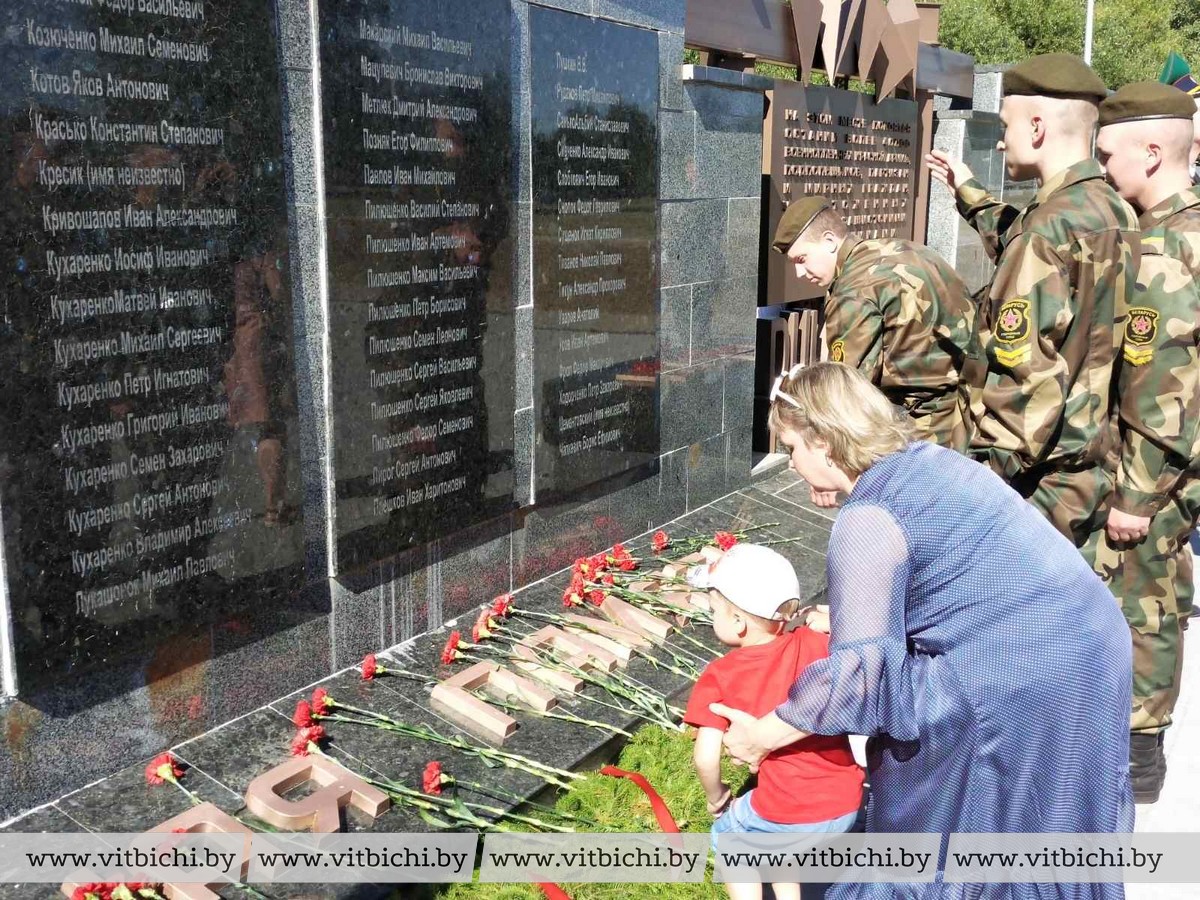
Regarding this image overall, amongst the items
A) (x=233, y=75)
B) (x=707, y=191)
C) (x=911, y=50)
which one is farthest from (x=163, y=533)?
(x=911, y=50)

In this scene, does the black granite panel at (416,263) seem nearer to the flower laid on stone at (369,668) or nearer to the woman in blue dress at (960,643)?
the flower laid on stone at (369,668)

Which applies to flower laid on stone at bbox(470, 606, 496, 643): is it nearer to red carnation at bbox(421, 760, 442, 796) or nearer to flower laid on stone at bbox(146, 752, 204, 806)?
red carnation at bbox(421, 760, 442, 796)

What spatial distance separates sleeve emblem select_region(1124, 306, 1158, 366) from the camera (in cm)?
368

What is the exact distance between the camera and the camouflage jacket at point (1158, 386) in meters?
3.69

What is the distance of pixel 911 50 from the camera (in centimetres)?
751

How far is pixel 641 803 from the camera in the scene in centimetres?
342

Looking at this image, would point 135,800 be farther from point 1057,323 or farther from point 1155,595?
point 1155,595

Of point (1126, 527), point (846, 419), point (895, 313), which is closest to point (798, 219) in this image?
point (895, 313)

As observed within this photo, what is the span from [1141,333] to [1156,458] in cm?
42

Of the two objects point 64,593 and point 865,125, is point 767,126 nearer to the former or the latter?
point 865,125

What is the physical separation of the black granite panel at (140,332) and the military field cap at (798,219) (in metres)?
2.00

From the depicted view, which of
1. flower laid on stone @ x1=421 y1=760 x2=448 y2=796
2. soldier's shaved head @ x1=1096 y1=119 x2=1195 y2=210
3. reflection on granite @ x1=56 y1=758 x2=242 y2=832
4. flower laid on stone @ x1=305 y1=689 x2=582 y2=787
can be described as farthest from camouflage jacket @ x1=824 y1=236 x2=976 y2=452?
reflection on granite @ x1=56 y1=758 x2=242 y2=832

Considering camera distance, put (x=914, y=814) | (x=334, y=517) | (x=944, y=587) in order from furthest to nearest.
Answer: (x=334, y=517) < (x=914, y=814) < (x=944, y=587)

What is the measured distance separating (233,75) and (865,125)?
5094mm
